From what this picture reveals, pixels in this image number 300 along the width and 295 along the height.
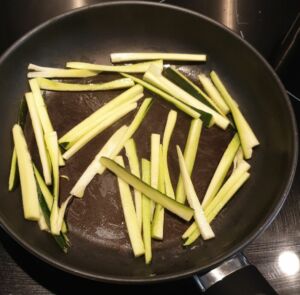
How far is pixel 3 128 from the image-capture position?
4.47 ft

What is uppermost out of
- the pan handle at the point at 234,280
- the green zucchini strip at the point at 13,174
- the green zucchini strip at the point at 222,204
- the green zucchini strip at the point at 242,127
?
the green zucchini strip at the point at 13,174

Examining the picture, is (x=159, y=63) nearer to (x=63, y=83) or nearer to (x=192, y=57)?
(x=192, y=57)

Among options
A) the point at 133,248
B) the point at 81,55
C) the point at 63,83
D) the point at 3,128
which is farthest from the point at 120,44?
the point at 133,248

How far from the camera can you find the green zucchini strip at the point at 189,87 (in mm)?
1458

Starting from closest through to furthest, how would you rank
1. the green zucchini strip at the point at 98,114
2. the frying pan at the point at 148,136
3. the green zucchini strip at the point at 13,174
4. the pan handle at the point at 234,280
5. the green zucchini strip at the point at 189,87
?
1. the pan handle at the point at 234,280
2. the frying pan at the point at 148,136
3. the green zucchini strip at the point at 13,174
4. the green zucchini strip at the point at 98,114
5. the green zucchini strip at the point at 189,87

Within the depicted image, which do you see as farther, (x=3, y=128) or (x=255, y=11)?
(x=255, y=11)

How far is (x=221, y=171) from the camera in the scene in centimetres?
131

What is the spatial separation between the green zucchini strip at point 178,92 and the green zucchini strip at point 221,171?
0.09 m

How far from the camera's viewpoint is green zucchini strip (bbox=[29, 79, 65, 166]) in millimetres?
1359

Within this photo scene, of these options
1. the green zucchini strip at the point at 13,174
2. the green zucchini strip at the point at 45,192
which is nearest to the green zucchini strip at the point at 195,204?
the green zucchini strip at the point at 45,192

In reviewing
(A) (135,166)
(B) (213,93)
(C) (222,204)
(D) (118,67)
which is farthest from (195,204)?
(D) (118,67)

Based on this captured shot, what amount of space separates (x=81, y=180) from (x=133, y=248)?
0.25 m

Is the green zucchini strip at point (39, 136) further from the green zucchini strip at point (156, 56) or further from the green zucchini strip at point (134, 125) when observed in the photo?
the green zucchini strip at point (156, 56)

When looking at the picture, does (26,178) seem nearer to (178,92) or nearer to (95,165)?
(95,165)
